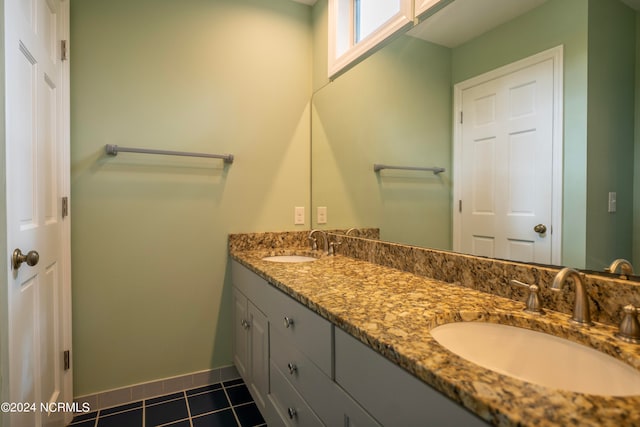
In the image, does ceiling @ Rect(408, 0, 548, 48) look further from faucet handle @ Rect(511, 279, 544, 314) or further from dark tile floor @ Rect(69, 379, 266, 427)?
dark tile floor @ Rect(69, 379, 266, 427)

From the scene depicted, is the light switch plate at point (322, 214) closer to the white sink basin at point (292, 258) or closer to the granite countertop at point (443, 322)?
the white sink basin at point (292, 258)

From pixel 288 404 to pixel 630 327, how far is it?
1036 millimetres

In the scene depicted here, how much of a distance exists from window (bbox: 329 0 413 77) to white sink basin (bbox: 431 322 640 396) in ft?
4.15

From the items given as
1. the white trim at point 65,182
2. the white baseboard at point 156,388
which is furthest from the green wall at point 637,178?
the white trim at point 65,182

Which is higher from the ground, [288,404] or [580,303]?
[580,303]

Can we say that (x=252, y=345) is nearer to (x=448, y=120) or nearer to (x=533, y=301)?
(x=533, y=301)

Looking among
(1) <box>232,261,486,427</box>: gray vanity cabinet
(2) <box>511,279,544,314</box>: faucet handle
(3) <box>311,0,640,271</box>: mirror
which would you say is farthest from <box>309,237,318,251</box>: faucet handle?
(2) <box>511,279,544,314</box>: faucet handle

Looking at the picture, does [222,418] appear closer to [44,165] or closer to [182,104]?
[44,165]

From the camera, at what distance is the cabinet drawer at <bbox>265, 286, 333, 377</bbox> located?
3.09 feet

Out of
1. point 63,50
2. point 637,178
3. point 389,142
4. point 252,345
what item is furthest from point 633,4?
Result: point 63,50

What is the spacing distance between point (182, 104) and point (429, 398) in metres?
1.96

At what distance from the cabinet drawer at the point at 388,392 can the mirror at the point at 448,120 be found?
0.63 m

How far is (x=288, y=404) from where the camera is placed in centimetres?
121

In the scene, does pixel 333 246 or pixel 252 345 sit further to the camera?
pixel 333 246
